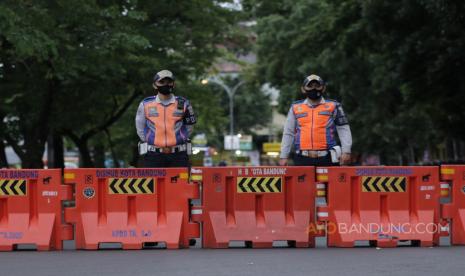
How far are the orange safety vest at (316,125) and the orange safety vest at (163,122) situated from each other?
5.00ft

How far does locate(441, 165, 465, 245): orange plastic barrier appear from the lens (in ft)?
36.0

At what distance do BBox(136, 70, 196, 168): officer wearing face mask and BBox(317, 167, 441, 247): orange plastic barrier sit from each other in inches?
71.9

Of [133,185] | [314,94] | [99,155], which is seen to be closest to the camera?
[133,185]

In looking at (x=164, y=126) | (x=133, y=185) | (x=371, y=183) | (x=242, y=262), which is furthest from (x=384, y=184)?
(x=133, y=185)

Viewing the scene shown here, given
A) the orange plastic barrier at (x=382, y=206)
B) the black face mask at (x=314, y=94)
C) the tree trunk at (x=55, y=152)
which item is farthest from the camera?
the tree trunk at (x=55, y=152)

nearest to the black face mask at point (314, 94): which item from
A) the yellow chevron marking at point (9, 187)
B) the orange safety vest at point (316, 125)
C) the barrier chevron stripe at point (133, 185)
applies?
the orange safety vest at point (316, 125)

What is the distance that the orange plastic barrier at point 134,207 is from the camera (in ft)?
35.3

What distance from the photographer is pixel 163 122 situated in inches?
432

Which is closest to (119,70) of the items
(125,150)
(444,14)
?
(444,14)

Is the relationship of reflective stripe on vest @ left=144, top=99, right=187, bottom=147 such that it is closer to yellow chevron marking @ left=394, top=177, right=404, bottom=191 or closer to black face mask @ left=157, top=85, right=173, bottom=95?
black face mask @ left=157, top=85, right=173, bottom=95

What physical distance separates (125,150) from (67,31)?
27.0m

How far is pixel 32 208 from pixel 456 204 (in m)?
5.15

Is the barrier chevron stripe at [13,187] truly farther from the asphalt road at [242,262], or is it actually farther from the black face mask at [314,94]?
the black face mask at [314,94]

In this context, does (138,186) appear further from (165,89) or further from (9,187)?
(9,187)
